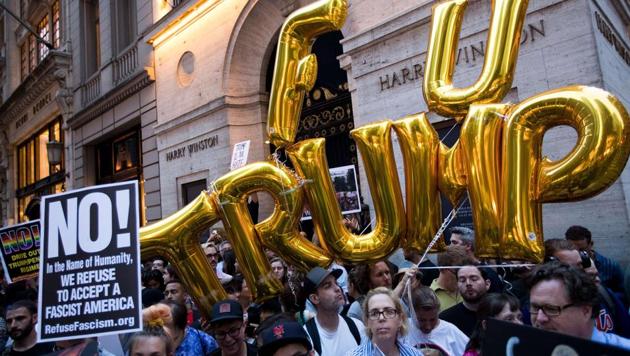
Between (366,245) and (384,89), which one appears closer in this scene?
(366,245)

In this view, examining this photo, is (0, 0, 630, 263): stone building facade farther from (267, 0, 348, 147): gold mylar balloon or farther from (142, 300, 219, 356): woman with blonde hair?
(142, 300, 219, 356): woman with blonde hair

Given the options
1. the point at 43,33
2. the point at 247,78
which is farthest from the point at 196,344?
the point at 43,33

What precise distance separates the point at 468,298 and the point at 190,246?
1.91m

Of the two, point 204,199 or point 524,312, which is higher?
point 204,199

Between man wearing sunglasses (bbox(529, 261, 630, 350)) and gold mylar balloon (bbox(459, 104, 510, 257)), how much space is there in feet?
1.75

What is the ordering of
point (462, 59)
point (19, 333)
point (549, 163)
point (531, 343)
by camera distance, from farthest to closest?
point (462, 59) < point (19, 333) < point (549, 163) < point (531, 343)

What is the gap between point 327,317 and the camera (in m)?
3.10

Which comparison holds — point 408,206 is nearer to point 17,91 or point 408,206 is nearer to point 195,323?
point 195,323

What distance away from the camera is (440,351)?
2.86 metres

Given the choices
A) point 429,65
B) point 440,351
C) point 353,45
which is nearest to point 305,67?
point 429,65

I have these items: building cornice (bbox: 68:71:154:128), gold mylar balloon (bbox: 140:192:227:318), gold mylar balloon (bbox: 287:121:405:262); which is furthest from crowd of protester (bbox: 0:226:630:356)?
building cornice (bbox: 68:71:154:128)

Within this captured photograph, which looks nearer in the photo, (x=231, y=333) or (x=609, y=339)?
(x=609, y=339)

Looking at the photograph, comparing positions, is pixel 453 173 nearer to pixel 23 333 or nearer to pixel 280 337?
pixel 280 337

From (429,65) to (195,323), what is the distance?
116 inches
